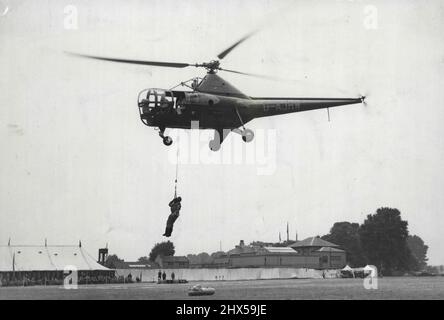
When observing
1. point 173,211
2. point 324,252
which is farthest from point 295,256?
point 173,211

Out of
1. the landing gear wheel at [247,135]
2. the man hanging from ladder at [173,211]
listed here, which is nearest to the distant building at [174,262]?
the landing gear wheel at [247,135]

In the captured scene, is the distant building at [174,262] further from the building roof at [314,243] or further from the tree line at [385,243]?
the building roof at [314,243]

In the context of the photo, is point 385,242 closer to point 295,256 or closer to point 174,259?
point 295,256

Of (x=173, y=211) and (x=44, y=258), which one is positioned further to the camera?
(x=44, y=258)

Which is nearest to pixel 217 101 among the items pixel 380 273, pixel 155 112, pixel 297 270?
pixel 155 112

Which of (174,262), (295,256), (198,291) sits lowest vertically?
(174,262)

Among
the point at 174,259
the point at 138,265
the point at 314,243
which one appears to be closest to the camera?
the point at 314,243

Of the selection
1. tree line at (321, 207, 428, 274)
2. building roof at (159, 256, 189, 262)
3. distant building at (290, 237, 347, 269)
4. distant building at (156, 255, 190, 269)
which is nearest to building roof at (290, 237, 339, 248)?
distant building at (290, 237, 347, 269)
